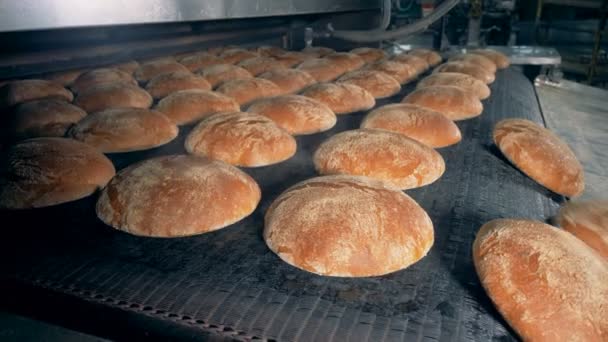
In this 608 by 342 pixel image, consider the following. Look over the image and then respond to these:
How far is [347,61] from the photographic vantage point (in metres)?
3.12

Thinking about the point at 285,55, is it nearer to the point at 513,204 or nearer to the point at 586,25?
the point at 513,204

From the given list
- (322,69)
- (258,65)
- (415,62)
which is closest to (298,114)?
(322,69)

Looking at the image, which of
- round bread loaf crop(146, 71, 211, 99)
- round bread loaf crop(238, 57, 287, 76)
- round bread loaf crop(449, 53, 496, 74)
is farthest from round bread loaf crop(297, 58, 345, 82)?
round bread loaf crop(449, 53, 496, 74)

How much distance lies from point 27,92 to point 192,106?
2.90 feet

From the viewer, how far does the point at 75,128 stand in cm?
177

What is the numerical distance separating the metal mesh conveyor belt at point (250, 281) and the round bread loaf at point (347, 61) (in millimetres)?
1851

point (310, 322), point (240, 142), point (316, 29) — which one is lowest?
point (310, 322)

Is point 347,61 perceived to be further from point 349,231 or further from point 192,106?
point 349,231

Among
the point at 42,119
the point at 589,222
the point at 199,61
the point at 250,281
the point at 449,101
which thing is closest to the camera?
the point at 250,281

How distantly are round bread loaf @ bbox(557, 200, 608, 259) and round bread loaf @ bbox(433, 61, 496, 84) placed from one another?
1.75 meters

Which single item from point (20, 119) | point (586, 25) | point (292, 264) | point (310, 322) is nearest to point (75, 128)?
point (20, 119)

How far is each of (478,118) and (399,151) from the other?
1.01m

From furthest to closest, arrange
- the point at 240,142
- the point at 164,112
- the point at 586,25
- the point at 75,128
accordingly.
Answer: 1. the point at 586,25
2. the point at 164,112
3. the point at 75,128
4. the point at 240,142

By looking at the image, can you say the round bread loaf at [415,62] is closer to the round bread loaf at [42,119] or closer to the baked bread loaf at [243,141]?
the baked bread loaf at [243,141]
